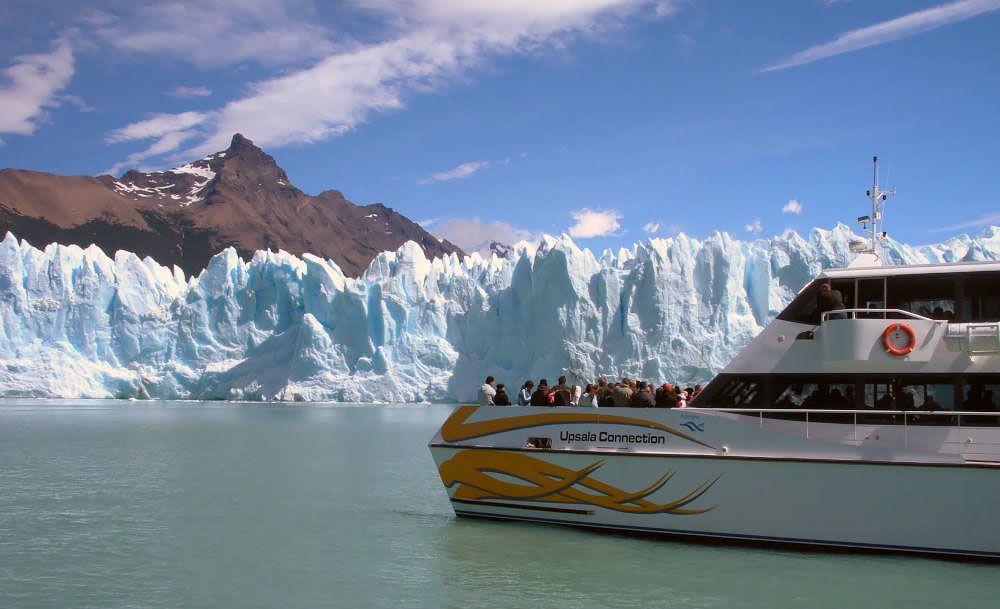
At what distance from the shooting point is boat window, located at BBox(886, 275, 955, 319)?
986 centimetres

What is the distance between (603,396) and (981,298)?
4.35m

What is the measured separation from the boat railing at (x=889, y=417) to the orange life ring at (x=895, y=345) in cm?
64

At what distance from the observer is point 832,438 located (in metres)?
9.73

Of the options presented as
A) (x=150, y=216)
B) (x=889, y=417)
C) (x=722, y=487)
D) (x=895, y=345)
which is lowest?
(x=722, y=487)

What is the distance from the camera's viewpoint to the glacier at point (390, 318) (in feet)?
134

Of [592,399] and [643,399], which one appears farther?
[592,399]

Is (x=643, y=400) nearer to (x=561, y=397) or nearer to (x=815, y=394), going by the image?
(x=561, y=397)

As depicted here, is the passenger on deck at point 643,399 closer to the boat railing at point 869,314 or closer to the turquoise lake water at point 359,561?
the turquoise lake water at point 359,561

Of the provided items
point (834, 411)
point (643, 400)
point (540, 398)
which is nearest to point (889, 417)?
point (834, 411)

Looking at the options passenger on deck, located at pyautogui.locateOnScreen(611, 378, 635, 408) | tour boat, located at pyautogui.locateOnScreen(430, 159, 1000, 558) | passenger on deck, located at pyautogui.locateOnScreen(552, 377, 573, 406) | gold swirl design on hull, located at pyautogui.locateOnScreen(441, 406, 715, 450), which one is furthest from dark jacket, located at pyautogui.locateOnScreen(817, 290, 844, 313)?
passenger on deck, located at pyautogui.locateOnScreen(552, 377, 573, 406)

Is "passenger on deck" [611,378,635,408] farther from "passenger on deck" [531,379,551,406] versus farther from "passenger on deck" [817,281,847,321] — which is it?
"passenger on deck" [817,281,847,321]

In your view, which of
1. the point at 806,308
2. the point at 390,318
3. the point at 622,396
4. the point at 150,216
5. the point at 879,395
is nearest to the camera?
the point at 879,395

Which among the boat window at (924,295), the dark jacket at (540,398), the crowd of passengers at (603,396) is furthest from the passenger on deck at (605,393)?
the boat window at (924,295)

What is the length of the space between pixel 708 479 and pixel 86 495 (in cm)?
1021
